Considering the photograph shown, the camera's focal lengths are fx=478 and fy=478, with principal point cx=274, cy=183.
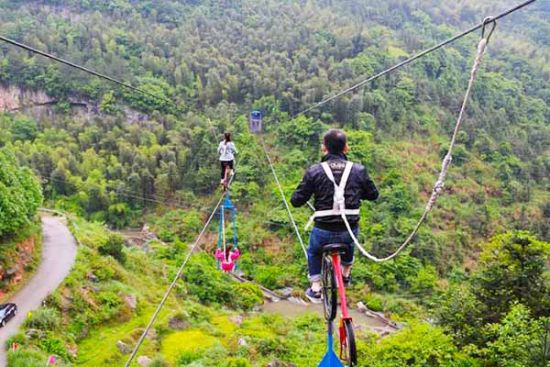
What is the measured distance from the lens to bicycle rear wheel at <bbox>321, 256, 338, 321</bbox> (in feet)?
10.2

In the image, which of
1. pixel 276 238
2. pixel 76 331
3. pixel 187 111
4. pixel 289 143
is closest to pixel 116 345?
pixel 76 331

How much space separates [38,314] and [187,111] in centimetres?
2507

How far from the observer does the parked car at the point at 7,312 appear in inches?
435

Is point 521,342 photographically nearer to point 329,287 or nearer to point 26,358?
point 329,287

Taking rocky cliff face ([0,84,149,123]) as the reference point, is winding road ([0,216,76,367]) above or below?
below

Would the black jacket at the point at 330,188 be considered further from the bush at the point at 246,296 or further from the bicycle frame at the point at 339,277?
the bush at the point at 246,296

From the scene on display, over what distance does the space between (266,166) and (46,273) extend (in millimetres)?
16975

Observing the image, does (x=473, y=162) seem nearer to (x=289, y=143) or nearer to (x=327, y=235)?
(x=289, y=143)

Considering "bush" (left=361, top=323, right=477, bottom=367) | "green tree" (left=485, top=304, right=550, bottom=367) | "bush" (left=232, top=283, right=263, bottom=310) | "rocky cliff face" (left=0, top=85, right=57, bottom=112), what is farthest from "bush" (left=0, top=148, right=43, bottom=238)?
"rocky cliff face" (left=0, top=85, right=57, bottom=112)

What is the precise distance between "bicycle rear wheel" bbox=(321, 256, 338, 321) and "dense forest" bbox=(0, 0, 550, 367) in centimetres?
523

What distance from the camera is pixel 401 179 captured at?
28922 mm

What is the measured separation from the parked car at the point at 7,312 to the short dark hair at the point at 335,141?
10.9 metres

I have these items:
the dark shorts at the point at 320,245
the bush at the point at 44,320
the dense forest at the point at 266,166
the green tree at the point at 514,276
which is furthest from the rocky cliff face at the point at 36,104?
the dark shorts at the point at 320,245

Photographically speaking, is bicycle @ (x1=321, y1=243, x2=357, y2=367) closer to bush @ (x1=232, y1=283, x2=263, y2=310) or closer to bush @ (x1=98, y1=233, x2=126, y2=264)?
bush @ (x1=98, y1=233, x2=126, y2=264)
